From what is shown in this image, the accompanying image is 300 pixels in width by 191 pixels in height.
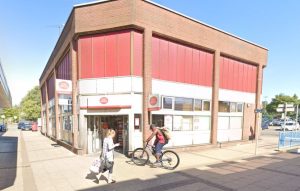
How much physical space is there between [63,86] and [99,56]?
2.77 m

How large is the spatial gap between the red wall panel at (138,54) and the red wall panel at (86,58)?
94.2 inches

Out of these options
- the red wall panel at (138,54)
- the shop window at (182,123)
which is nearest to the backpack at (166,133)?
the red wall panel at (138,54)

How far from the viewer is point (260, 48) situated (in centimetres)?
1697

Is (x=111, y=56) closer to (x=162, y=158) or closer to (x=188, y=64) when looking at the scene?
(x=188, y=64)

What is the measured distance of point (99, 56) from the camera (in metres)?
10.3

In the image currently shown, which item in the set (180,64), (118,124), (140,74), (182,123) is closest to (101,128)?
(118,124)

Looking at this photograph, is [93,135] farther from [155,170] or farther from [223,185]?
[223,185]

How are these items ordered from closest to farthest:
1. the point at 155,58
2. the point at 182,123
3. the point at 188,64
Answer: the point at 155,58 < the point at 182,123 < the point at 188,64

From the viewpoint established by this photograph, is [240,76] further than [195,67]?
Yes

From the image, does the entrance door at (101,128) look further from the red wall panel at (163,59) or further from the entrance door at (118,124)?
the red wall panel at (163,59)

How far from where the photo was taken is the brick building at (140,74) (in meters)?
9.86

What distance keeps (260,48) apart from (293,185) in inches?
529

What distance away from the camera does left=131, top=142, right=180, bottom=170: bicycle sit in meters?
8.03

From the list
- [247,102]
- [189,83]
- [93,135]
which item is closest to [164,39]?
[189,83]
